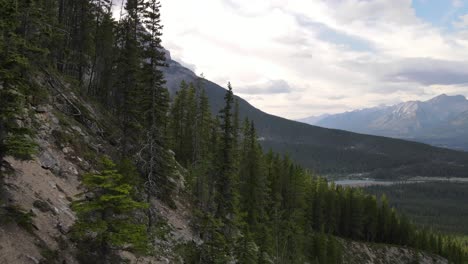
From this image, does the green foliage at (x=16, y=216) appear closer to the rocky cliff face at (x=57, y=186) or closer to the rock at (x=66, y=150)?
the rocky cliff face at (x=57, y=186)

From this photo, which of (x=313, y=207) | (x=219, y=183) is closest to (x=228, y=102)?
(x=219, y=183)

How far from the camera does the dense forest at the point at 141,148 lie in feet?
52.9

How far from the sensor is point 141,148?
29.3m

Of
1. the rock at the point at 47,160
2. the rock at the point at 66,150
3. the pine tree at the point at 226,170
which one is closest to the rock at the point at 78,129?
the rock at the point at 66,150

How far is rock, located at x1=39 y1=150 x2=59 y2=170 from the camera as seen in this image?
23.8m

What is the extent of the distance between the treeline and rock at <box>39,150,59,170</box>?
1065 centimetres

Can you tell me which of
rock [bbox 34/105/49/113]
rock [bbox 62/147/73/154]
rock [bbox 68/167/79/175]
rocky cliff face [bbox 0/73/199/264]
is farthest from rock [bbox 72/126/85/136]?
rock [bbox 68/167/79/175]

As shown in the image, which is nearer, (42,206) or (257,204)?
(42,206)

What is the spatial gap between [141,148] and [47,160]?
715cm

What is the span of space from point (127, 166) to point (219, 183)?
12.2 m

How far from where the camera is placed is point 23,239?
15875 millimetres

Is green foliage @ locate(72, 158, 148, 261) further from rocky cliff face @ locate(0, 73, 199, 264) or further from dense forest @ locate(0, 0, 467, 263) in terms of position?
rocky cliff face @ locate(0, 73, 199, 264)

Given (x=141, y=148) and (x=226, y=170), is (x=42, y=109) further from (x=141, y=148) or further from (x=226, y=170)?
(x=226, y=170)

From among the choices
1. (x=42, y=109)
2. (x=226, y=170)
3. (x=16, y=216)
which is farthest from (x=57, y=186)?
(x=226, y=170)
